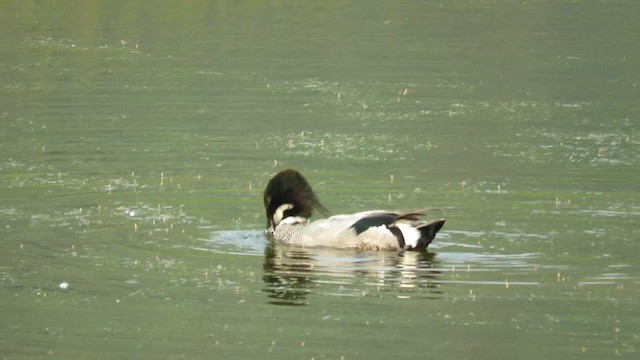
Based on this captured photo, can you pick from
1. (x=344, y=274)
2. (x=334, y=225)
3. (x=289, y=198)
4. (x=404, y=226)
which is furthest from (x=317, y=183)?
(x=344, y=274)

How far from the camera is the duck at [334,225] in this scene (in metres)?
11.8

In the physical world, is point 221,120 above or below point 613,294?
above

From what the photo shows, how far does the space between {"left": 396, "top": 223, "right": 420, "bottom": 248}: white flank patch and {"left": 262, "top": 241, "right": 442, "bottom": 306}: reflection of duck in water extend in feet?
0.26

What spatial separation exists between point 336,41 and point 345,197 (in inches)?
461

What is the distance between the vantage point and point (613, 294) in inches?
410

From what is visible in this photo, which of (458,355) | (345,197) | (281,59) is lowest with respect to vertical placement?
(458,355)

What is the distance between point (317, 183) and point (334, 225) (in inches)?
95.0

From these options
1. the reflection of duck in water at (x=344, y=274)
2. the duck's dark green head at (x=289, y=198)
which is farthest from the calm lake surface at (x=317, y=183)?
the duck's dark green head at (x=289, y=198)

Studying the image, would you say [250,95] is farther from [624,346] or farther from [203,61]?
[624,346]

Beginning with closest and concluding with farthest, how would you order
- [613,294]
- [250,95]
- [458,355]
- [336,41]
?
[458,355]
[613,294]
[250,95]
[336,41]

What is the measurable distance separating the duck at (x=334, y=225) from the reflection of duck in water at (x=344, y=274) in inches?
3.4

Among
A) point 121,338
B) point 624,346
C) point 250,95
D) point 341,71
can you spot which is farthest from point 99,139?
point 624,346

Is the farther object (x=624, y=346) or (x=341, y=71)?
(x=341, y=71)

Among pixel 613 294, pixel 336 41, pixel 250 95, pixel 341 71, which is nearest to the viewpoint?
pixel 613 294
